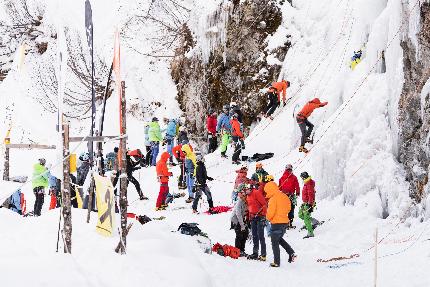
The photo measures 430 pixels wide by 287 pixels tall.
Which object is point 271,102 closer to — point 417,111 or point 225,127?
point 225,127

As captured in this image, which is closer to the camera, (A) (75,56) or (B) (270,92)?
(B) (270,92)

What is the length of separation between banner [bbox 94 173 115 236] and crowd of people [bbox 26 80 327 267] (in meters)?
0.80

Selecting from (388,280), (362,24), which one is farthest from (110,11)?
(388,280)

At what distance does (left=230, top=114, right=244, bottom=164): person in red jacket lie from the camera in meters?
16.2

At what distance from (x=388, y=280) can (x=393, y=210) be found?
2.97 meters

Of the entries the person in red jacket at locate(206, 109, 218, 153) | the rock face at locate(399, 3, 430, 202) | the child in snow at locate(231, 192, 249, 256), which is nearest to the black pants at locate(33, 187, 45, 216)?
the child in snow at locate(231, 192, 249, 256)

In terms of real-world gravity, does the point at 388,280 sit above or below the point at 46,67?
below

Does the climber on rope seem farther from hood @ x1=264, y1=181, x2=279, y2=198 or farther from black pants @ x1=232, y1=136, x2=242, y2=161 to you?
hood @ x1=264, y1=181, x2=279, y2=198

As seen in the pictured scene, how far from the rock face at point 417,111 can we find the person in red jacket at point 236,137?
6.28 metres

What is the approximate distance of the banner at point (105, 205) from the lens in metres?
6.76

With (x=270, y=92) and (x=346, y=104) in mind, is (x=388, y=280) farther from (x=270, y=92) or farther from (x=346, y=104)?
(x=270, y=92)

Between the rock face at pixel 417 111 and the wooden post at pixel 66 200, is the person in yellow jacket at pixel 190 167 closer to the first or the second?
the rock face at pixel 417 111

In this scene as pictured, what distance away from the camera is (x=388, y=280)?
7727 millimetres

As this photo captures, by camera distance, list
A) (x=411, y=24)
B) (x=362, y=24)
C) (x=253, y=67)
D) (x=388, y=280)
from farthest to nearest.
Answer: (x=253, y=67) < (x=362, y=24) < (x=411, y=24) < (x=388, y=280)
